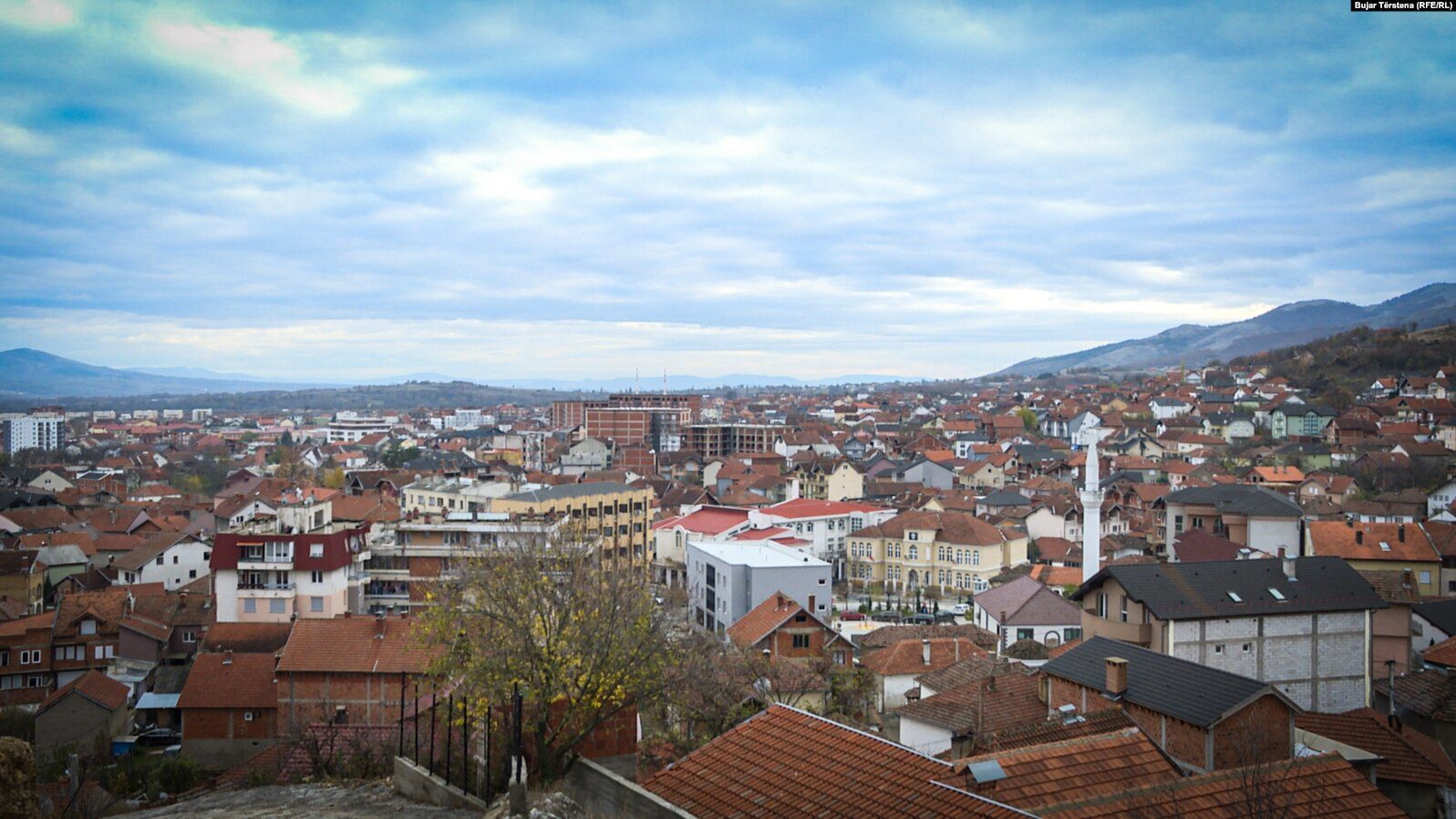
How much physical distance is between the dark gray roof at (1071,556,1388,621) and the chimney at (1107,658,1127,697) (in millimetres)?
5583

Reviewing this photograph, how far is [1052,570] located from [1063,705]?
24.5 m

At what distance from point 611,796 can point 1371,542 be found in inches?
1134

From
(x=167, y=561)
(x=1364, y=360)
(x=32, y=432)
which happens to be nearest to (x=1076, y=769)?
(x=167, y=561)

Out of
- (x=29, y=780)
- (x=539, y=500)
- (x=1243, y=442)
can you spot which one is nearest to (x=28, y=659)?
(x=539, y=500)

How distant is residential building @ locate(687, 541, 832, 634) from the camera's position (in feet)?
107

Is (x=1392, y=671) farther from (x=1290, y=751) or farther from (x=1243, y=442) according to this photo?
(x=1243, y=442)

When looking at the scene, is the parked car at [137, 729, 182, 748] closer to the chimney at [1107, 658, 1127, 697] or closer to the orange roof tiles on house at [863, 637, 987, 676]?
the orange roof tiles on house at [863, 637, 987, 676]

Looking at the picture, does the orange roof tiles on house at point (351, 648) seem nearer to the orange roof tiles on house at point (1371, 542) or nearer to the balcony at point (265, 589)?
the balcony at point (265, 589)

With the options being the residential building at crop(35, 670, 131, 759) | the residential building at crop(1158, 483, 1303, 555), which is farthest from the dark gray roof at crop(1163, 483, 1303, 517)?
the residential building at crop(35, 670, 131, 759)

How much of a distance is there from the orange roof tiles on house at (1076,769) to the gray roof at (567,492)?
29441 mm

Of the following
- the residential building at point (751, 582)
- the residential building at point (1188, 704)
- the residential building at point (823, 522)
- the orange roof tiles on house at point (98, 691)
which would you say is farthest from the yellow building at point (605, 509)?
the residential building at point (1188, 704)

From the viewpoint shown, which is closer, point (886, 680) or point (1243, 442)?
point (886, 680)

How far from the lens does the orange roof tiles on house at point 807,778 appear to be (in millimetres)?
9289

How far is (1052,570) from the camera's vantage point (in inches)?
1592
